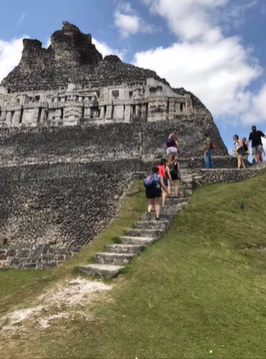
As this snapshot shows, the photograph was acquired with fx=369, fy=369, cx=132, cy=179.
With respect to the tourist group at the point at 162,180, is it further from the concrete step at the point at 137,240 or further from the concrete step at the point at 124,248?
the concrete step at the point at 124,248

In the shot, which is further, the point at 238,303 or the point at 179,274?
the point at 179,274

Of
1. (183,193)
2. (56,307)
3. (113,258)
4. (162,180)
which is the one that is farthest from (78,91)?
(56,307)

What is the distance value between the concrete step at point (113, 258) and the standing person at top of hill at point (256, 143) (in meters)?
10.6

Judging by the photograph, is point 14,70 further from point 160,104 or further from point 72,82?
point 160,104

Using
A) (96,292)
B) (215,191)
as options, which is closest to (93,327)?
(96,292)

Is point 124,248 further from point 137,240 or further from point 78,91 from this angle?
point 78,91

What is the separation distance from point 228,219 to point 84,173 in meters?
9.49

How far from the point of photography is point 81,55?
3578 cm

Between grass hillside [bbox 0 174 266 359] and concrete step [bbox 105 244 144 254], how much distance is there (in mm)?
256

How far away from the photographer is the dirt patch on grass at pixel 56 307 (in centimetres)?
625

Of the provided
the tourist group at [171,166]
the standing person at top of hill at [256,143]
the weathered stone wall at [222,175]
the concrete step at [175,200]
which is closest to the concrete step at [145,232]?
the tourist group at [171,166]

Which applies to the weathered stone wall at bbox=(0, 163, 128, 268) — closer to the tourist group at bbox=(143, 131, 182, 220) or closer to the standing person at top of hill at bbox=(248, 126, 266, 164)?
the tourist group at bbox=(143, 131, 182, 220)

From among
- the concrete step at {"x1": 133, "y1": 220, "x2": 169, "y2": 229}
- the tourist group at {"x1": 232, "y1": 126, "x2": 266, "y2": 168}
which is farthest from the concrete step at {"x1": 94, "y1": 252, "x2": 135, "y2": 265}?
the tourist group at {"x1": 232, "y1": 126, "x2": 266, "y2": 168}

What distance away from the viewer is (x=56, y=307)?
6.80 metres
